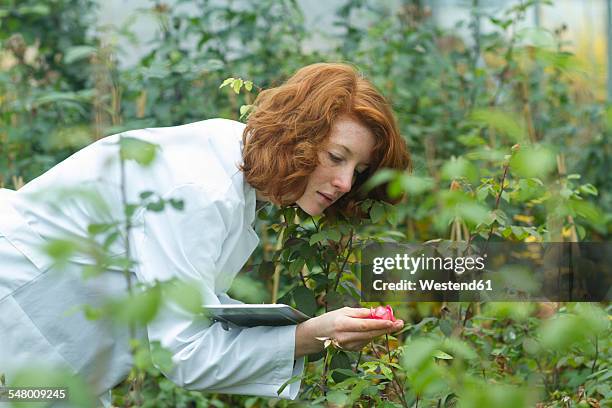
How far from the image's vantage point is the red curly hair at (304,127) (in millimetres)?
1953

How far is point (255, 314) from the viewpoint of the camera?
1.76m

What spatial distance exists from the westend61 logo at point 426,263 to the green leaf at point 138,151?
114 cm

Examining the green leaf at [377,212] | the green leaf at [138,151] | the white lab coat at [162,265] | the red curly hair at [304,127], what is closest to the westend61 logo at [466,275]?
the green leaf at [377,212]

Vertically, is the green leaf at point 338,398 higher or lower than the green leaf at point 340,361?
lower

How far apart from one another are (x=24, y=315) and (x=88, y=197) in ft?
3.06

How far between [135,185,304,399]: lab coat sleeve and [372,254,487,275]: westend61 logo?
1.46 feet

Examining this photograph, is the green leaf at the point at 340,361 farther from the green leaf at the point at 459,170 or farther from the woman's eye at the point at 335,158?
the green leaf at the point at 459,170

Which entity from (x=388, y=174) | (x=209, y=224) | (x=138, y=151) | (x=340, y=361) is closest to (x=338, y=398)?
(x=340, y=361)

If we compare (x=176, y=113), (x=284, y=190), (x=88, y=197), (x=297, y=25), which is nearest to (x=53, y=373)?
(x=88, y=197)

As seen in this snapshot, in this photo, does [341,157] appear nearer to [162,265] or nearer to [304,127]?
[304,127]

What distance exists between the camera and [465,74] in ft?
14.5

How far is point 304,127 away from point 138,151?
86 cm

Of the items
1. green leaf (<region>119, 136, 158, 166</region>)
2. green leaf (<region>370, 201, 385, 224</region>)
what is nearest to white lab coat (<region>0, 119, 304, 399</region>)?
green leaf (<region>370, 201, 385, 224</region>)

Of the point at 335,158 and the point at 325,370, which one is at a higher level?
the point at 335,158
